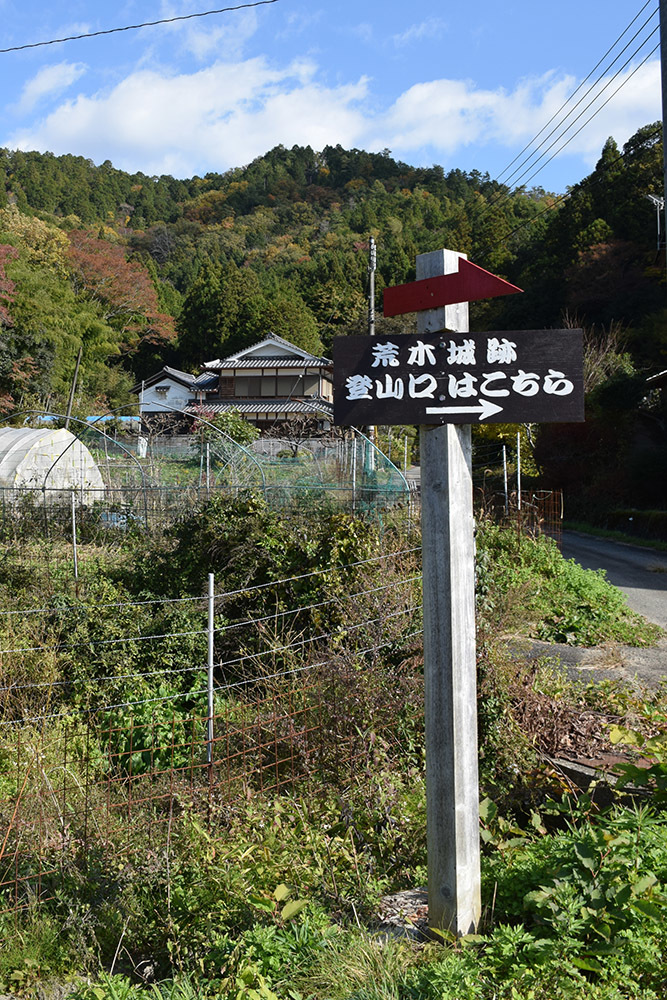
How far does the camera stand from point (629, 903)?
2.23 meters

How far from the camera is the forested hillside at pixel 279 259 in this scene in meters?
24.9

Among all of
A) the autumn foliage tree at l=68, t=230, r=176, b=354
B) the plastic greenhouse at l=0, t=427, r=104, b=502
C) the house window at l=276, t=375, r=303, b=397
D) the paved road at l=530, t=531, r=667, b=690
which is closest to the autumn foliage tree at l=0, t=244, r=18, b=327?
the autumn foliage tree at l=68, t=230, r=176, b=354

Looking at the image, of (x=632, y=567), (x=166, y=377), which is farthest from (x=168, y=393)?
(x=632, y=567)

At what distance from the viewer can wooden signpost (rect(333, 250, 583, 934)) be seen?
253 cm

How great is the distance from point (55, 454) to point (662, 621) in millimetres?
11290

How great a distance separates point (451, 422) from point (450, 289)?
0.48 m

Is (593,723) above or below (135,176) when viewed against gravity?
below

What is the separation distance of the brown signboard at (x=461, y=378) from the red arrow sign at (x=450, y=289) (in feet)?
0.43

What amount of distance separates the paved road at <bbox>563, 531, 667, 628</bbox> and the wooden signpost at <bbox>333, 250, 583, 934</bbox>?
5.62 meters

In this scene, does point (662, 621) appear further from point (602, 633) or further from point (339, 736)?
point (339, 736)

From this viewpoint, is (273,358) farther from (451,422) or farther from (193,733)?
(451,422)

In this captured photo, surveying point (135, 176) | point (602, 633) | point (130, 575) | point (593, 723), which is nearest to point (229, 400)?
point (130, 575)

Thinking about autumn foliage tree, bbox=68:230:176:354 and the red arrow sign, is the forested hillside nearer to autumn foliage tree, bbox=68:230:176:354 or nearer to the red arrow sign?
autumn foliage tree, bbox=68:230:176:354

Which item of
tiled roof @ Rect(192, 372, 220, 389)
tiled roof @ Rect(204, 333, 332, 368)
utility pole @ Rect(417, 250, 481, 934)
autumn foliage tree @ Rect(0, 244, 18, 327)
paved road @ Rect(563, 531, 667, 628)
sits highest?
autumn foliage tree @ Rect(0, 244, 18, 327)
